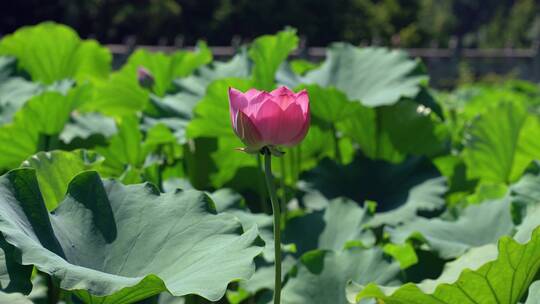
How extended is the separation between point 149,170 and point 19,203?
39 centimetres

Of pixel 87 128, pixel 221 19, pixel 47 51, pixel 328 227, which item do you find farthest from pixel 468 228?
pixel 221 19

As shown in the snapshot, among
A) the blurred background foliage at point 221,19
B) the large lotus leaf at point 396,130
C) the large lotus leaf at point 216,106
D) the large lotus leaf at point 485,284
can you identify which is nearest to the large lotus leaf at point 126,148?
the large lotus leaf at point 216,106

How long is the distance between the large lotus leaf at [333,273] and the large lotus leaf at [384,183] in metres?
0.33

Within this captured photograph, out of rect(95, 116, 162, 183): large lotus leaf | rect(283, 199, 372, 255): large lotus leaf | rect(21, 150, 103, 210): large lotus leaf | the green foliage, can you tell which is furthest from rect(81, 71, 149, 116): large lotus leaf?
rect(21, 150, 103, 210): large lotus leaf

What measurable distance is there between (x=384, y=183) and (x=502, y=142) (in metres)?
0.26

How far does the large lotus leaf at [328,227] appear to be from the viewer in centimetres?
119

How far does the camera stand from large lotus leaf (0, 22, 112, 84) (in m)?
1.78

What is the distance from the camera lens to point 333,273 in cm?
100

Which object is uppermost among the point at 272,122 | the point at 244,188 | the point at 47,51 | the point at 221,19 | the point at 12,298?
the point at 272,122

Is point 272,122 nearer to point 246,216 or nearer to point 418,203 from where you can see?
point 246,216

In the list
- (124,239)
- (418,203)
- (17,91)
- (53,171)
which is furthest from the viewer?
(17,91)

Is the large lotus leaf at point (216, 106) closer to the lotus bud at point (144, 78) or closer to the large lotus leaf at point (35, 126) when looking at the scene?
the large lotus leaf at point (35, 126)

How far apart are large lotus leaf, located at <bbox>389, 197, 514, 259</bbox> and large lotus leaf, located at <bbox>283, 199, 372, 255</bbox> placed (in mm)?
69

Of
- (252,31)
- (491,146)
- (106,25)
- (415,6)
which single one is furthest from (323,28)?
(491,146)
